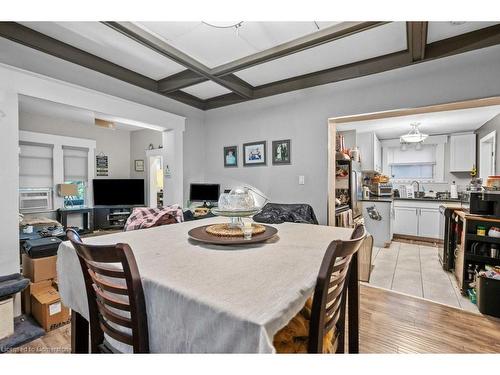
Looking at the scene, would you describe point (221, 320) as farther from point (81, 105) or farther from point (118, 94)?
point (118, 94)

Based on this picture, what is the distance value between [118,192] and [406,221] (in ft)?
18.7

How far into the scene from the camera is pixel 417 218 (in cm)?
487

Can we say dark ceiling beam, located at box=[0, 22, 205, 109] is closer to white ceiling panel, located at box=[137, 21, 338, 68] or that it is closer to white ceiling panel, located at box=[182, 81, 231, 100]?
white ceiling panel, located at box=[182, 81, 231, 100]

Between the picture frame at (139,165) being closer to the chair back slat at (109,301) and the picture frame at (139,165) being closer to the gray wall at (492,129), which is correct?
the chair back slat at (109,301)

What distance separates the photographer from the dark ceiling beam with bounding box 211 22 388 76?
186 centimetres

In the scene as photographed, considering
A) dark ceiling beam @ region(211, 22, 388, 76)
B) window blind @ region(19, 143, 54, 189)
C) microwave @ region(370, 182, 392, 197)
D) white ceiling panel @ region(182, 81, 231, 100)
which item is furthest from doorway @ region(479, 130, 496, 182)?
window blind @ region(19, 143, 54, 189)

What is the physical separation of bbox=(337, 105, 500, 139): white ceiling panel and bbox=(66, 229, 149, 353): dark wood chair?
13.7 ft

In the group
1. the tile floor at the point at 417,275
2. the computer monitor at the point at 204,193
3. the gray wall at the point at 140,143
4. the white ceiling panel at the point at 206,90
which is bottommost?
the tile floor at the point at 417,275

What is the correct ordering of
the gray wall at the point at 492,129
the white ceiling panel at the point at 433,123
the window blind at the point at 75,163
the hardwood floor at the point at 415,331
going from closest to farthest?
the hardwood floor at the point at 415,331
the gray wall at the point at 492,129
the white ceiling panel at the point at 433,123
the window blind at the point at 75,163

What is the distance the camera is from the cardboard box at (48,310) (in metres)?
2.01

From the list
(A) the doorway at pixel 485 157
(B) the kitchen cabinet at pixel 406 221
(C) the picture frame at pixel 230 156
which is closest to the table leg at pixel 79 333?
(C) the picture frame at pixel 230 156

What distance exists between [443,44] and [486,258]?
202 centimetres

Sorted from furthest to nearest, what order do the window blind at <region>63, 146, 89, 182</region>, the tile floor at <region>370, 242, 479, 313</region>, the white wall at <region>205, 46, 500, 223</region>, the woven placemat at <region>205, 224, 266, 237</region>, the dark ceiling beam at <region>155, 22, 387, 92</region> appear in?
the window blind at <region>63, 146, 89, 182</region> → the tile floor at <region>370, 242, 479, 313</region> → the white wall at <region>205, 46, 500, 223</region> → the dark ceiling beam at <region>155, 22, 387, 92</region> → the woven placemat at <region>205, 224, 266, 237</region>

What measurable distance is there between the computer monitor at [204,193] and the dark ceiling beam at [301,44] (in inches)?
69.5
